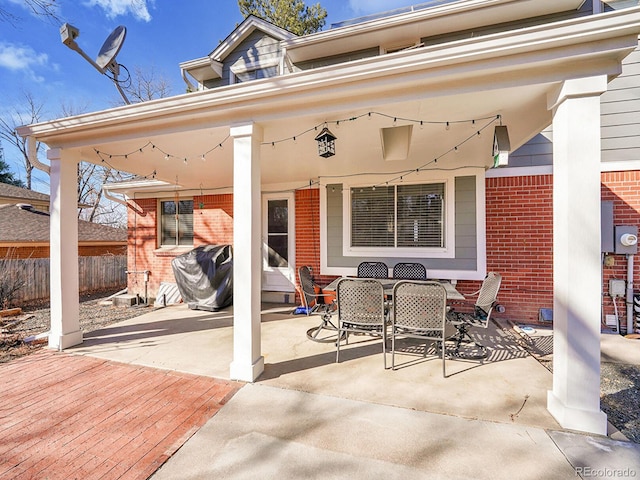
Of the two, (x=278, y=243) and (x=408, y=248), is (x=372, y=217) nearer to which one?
(x=408, y=248)

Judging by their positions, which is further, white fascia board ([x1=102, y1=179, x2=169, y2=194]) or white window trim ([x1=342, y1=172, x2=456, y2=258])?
white fascia board ([x1=102, y1=179, x2=169, y2=194])

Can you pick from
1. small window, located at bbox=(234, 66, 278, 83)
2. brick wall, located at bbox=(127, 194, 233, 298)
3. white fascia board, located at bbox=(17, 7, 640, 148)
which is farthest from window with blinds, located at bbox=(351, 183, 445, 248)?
small window, located at bbox=(234, 66, 278, 83)

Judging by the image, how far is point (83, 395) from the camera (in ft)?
8.82

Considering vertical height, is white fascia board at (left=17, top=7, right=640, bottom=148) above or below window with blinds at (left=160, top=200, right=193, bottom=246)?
above

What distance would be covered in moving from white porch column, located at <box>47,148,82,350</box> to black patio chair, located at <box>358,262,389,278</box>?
4.43 meters

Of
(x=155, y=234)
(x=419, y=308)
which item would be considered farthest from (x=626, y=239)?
(x=155, y=234)

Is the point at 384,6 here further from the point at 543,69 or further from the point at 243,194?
the point at 243,194

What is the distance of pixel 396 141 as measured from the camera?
375 cm

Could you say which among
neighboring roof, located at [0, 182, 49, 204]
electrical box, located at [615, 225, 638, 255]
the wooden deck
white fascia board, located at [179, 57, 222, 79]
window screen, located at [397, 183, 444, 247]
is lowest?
the wooden deck

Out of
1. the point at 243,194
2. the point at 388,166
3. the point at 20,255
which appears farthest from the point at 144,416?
the point at 20,255

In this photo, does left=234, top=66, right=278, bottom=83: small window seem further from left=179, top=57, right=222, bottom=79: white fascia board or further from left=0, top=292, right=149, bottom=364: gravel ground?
left=0, top=292, right=149, bottom=364: gravel ground

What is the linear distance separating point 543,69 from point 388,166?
2833 millimetres

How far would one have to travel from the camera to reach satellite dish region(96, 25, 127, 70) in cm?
550

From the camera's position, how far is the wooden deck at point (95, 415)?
6.16 feet
